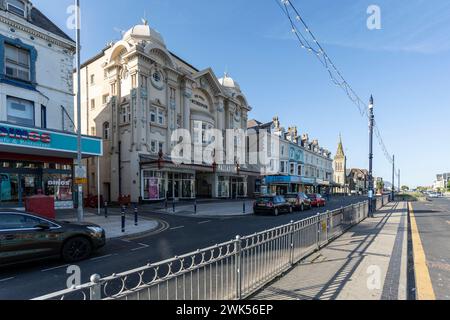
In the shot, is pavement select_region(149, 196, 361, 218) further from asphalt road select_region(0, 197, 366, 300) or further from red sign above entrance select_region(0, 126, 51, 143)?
red sign above entrance select_region(0, 126, 51, 143)

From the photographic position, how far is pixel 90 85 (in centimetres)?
2934

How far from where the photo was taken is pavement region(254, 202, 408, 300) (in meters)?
4.41

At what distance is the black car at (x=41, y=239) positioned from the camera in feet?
20.4

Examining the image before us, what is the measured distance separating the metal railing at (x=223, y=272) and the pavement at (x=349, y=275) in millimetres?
266

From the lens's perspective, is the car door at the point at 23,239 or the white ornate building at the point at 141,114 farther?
the white ornate building at the point at 141,114

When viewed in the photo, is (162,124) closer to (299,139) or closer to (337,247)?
(337,247)

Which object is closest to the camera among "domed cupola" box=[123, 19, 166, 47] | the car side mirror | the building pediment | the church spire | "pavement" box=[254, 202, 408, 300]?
"pavement" box=[254, 202, 408, 300]

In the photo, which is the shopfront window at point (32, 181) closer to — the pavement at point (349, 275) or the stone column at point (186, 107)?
the stone column at point (186, 107)

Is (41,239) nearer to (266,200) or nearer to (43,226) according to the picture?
(43,226)

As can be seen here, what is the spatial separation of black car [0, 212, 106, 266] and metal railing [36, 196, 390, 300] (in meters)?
2.32

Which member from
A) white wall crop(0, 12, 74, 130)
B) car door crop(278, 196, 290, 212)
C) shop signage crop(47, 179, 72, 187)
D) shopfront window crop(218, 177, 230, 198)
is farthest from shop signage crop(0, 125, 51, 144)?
shopfront window crop(218, 177, 230, 198)

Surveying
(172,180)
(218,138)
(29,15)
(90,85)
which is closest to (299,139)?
(218,138)

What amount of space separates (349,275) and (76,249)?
22.9 feet

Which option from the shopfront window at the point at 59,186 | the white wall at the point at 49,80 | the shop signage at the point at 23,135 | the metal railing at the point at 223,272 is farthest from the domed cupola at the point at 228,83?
the metal railing at the point at 223,272
